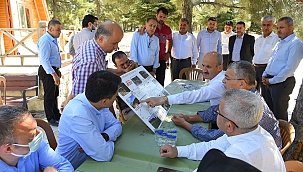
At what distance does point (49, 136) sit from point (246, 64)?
1602 millimetres

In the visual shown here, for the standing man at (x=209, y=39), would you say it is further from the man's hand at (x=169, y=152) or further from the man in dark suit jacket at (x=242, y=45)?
the man's hand at (x=169, y=152)

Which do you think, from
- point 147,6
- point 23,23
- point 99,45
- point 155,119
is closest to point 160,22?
point 99,45

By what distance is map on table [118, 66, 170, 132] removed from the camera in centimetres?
192

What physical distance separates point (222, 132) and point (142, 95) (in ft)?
2.40

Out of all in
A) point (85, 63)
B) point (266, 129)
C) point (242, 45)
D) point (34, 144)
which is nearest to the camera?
point (34, 144)

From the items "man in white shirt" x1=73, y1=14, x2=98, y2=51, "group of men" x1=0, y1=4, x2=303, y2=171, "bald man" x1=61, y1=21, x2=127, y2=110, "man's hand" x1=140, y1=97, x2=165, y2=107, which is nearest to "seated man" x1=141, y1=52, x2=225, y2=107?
"group of men" x1=0, y1=4, x2=303, y2=171

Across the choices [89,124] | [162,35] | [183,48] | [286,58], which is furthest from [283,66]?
[89,124]

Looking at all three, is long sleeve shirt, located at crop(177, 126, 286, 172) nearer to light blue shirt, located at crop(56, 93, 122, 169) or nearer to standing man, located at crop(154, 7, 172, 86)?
light blue shirt, located at crop(56, 93, 122, 169)

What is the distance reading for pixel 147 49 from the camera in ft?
13.6

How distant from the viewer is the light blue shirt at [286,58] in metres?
3.38

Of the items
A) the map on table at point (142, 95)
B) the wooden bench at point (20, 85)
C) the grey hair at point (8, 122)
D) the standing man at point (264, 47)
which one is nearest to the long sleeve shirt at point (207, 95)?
the map on table at point (142, 95)

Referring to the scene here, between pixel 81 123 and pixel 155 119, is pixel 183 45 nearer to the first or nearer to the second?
pixel 155 119

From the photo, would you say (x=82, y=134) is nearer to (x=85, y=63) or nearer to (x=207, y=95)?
A: (x=85, y=63)

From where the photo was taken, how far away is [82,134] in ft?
4.98
